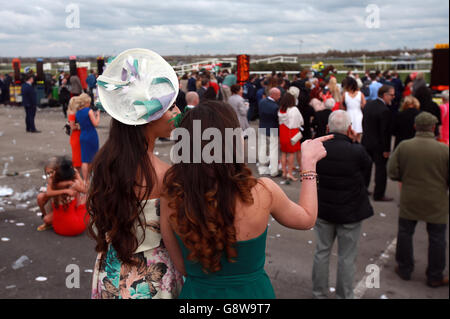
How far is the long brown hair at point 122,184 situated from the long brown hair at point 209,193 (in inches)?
8.6

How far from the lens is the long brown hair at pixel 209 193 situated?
1.54m

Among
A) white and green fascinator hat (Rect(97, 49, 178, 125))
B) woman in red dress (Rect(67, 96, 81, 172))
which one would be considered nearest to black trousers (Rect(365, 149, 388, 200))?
woman in red dress (Rect(67, 96, 81, 172))

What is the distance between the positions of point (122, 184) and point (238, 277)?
0.61m

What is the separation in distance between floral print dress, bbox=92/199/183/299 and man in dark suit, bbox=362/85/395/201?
16.1 feet

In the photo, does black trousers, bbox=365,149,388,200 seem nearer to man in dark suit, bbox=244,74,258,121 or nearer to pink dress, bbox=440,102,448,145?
pink dress, bbox=440,102,448,145

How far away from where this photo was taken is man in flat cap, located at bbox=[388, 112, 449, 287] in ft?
13.8

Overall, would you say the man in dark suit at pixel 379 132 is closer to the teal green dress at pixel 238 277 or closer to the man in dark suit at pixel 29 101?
the teal green dress at pixel 238 277

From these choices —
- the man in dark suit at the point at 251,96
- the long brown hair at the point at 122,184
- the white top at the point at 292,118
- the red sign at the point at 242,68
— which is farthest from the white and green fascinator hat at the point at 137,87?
the man in dark suit at the point at 251,96

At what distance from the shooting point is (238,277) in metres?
1.68

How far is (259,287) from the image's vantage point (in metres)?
1.72

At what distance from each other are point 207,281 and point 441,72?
Answer: 149 inches

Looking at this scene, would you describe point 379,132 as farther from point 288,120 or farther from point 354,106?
point 288,120

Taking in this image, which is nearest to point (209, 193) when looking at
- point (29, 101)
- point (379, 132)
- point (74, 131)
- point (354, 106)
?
point (379, 132)

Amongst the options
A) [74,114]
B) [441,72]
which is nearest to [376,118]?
[441,72]
